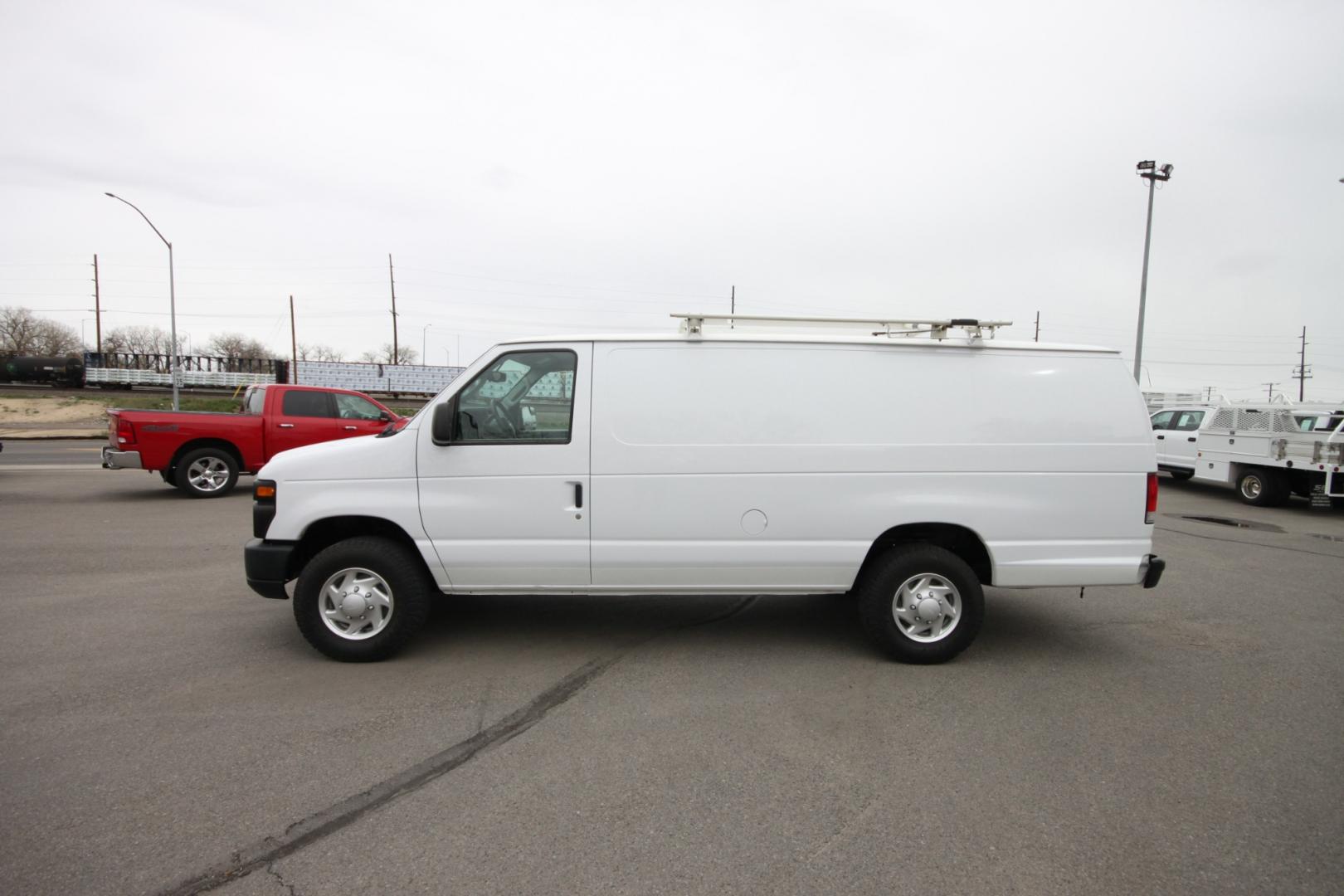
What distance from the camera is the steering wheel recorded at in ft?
14.9

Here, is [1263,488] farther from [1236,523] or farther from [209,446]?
[209,446]

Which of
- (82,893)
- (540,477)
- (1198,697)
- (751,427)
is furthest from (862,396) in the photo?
(82,893)

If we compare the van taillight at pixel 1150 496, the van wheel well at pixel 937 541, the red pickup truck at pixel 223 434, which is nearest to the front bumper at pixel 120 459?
the red pickup truck at pixel 223 434

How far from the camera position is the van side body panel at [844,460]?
450 centimetres

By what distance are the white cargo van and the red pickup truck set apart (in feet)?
20.9

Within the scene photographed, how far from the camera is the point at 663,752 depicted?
3520mm

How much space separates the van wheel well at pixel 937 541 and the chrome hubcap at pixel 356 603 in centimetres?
297

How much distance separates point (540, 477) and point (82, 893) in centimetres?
267

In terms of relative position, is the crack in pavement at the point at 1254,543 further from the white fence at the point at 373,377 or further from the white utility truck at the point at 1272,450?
the white fence at the point at 373,377

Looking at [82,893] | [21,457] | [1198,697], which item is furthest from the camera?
[21,457]

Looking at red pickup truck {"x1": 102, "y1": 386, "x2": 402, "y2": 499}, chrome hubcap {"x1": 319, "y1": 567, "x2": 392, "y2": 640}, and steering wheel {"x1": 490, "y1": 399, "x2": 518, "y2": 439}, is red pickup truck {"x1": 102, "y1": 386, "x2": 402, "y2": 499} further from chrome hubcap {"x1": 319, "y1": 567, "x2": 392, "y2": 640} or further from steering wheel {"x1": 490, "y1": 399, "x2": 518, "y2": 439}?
steering wheel {"x1": 490, "y1": 399, "x2": 518, "y2": 439}

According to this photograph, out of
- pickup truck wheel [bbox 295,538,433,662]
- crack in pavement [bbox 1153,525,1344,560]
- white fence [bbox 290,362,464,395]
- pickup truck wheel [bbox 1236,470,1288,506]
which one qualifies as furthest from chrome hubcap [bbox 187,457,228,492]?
white fence [bbox 290,362,464,395]

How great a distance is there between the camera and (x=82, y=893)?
2494mm

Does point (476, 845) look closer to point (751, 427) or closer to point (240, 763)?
point (240, 763)
